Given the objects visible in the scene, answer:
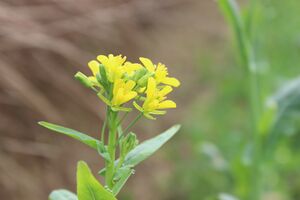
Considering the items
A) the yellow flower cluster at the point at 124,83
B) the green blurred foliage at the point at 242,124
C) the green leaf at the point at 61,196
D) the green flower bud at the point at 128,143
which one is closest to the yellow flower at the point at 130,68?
the yellow flower cluster at the point at 124,83

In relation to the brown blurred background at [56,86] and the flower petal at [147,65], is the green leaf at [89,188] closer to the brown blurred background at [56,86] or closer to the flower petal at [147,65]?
the flower petal at [147,65]

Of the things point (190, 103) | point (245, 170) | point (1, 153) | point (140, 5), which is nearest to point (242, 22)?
point (245, 170)

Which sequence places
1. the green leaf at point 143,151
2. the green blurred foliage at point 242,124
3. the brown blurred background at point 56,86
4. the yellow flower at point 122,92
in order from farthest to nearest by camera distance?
the brown blurred background at point 56,86, the green blurred foliage at point 242,124, the green leaf at point 143,151, the yellow flower at point 122,92

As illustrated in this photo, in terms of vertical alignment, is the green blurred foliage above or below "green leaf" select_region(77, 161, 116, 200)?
above

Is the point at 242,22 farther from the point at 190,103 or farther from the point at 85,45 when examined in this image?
the point at 190,103

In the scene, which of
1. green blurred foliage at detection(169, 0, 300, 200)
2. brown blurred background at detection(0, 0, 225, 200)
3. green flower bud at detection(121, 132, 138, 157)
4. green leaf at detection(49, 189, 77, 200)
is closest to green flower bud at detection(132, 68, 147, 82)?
green flower bud at detection(121, 132, 138, 157)

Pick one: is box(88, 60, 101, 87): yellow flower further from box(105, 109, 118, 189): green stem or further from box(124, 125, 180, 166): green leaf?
box(124, 125, 180, 166): green leaf

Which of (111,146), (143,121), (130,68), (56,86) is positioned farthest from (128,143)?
(143,121)
